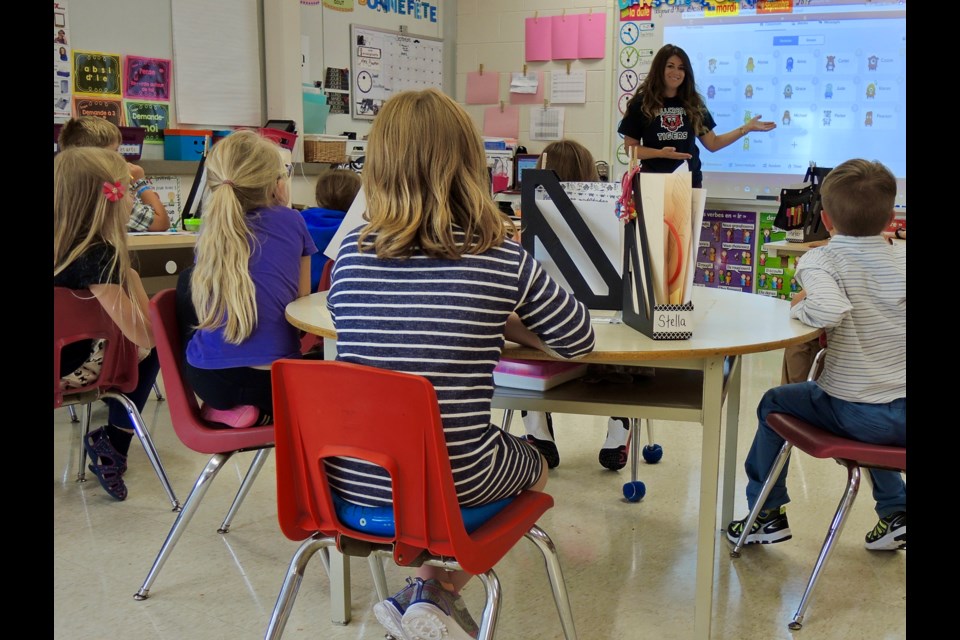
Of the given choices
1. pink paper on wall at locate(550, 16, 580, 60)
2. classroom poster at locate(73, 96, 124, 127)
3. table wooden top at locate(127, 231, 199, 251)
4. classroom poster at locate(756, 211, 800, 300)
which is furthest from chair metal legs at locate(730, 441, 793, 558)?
pink paper on wall at locate(550, 16, 580, 60)

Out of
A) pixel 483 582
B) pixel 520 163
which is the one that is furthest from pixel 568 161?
pixel 520 163

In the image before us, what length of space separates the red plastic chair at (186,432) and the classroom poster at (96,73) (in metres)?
2.70

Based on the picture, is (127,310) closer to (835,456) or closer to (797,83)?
(835,456)

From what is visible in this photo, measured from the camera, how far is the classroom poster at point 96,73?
4.21m

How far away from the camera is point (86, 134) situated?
3.18m

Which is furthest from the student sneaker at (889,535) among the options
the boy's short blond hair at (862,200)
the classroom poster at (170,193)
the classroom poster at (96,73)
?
the classroom poster at (96,73)

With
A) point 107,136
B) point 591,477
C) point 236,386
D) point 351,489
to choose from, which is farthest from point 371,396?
point 107,136

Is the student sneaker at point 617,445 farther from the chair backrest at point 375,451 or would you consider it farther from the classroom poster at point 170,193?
the classroom poster at point 170,193

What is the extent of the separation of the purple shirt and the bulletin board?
3.66 metres

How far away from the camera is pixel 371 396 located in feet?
4.20

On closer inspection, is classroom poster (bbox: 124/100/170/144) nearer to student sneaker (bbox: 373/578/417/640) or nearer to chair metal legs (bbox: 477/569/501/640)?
student sneaker (bbox: 373/578/417/640)

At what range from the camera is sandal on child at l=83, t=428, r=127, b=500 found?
2586 mm

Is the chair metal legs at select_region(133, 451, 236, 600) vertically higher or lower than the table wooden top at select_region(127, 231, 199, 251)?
lower

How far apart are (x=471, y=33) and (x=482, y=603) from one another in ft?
16.0
